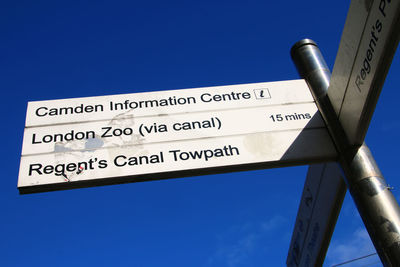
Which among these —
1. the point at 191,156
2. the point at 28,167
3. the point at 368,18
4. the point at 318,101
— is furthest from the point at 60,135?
the point at 368,18

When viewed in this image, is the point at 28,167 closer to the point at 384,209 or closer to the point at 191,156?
the point at 191,156

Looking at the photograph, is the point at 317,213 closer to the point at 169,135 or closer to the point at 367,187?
the point at 367,187

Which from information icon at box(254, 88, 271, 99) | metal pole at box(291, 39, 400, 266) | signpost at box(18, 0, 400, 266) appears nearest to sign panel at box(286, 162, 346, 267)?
signpost at box(18, 0, 400, 266)

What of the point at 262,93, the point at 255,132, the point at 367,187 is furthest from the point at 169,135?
the point at 367,187

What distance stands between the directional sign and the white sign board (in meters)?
0.25

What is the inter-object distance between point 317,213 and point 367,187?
2.68ft

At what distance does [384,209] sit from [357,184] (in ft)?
0.73

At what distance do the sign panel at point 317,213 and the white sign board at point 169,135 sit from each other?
0.34m

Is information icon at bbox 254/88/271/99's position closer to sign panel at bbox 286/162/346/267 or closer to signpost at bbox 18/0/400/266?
signpost at bbox 18/0/400/266

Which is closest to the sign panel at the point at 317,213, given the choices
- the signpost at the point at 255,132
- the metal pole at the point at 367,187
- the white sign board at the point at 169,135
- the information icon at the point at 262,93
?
the signpost at the point at 255,132

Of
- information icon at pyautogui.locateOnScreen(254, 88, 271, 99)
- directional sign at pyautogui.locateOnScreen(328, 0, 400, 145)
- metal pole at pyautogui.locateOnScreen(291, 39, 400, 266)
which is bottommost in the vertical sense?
metal pole at pyautogui.locateOnScreen(291, 39, 400, 266)

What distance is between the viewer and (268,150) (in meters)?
2.54

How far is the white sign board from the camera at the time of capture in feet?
8.02

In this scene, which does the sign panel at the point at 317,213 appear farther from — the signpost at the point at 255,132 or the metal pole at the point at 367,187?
the metal pole at the point at 367,187
